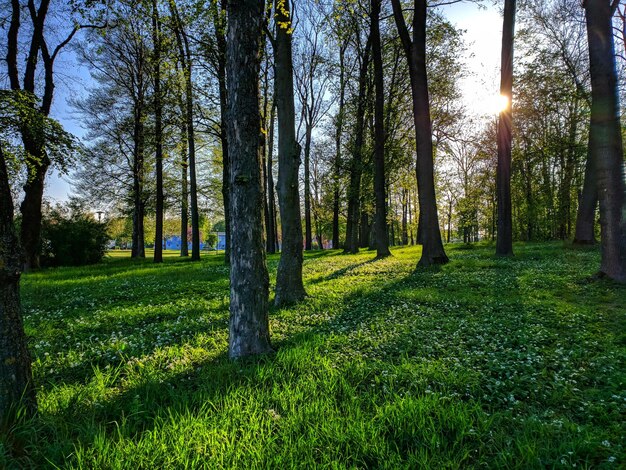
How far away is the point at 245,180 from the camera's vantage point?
4.48m

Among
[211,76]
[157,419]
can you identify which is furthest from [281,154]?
[211,76]

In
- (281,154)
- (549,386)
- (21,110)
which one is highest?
(21,110)

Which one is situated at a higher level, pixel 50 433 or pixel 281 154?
pixel 281 154

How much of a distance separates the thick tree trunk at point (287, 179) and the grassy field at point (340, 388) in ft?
4.37

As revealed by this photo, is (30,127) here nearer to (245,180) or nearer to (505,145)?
(245,180)

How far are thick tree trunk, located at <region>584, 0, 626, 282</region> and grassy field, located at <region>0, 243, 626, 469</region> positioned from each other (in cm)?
230

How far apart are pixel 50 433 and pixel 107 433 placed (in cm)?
52

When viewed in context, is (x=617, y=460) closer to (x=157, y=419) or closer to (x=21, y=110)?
(x=157, y=419)

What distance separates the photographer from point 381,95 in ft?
59.4

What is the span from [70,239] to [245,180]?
70.0 feet

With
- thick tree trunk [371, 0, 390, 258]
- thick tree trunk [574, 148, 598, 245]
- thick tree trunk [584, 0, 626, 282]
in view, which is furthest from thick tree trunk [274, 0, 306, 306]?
thick tree trunk [574, 148, 598, 245]

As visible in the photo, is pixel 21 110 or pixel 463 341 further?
pixel 21 110

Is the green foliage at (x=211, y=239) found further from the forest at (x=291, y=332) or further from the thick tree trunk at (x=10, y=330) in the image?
the thick tree trunk at (x=10, y=330)

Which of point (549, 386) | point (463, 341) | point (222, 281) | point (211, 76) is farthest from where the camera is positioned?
point (211, 76)
